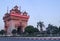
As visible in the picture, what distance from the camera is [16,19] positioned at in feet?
201

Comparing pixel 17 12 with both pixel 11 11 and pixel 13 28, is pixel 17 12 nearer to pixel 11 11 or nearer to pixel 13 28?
pixel 11 11

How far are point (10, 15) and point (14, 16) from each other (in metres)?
1.94

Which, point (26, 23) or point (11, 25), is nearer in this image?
point (11, 25)

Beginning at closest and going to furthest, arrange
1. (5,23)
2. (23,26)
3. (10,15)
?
(10,15) < (23,26) < (5,23)

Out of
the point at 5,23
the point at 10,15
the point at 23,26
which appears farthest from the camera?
the point at 5,23

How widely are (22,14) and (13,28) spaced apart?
9.06 m

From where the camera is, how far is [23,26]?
2474 inches

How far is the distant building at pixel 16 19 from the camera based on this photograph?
195ft

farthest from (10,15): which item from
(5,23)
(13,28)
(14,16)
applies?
(5,23)

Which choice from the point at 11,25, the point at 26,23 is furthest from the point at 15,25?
the point at 26,23

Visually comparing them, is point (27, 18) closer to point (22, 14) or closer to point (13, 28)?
point (22, 14)

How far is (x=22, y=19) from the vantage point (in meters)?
63.1

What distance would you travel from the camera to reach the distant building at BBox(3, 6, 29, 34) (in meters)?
59.4

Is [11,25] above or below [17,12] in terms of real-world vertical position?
below
